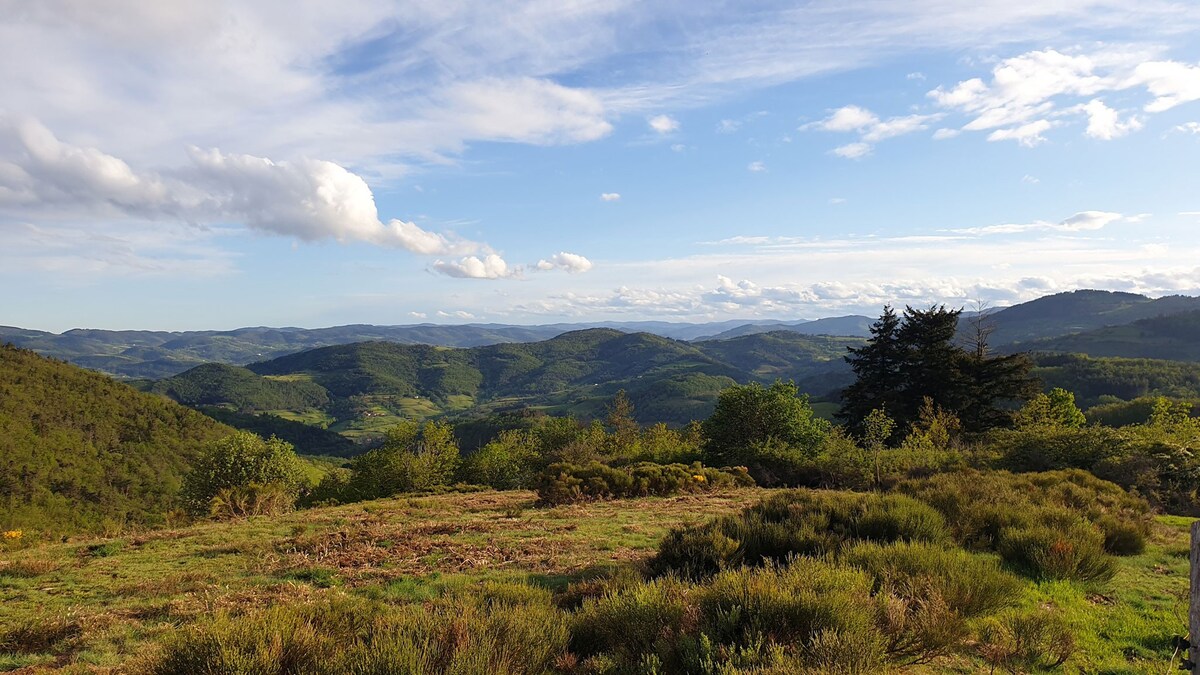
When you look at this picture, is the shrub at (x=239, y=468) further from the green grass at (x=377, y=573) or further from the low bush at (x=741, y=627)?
the low bush at (x=741, y=627)

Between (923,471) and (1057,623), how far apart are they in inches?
721

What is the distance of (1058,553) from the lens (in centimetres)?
836

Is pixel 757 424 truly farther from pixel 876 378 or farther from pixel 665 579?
pixel 665 579

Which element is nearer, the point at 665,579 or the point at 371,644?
the point at 371,644

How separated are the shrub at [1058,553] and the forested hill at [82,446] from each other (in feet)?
326

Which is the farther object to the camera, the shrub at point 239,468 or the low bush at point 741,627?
the shrub at point 239,468

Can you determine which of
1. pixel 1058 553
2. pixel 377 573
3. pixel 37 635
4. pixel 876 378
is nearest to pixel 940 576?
pixel 1058 553

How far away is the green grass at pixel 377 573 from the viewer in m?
6.42

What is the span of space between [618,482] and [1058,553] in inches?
611

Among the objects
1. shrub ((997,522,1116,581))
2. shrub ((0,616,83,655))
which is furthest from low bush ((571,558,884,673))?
shrub ((0,616,83,655))

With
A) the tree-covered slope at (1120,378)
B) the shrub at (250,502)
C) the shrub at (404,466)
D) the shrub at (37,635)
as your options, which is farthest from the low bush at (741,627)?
the tree-covered slope at (1120,378)

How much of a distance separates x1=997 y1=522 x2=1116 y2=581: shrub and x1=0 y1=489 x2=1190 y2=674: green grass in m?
0.34

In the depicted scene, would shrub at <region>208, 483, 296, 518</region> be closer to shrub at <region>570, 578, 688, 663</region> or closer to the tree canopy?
shrub at <region>570, 578, 688, 663</region>

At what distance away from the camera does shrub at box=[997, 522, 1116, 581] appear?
8.22 m
